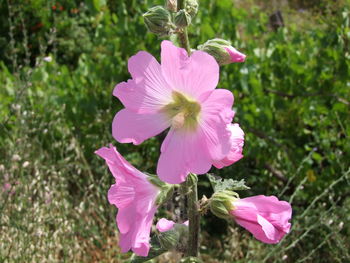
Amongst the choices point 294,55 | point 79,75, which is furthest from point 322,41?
point 79,75

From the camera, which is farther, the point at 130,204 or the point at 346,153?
the point at 346,153

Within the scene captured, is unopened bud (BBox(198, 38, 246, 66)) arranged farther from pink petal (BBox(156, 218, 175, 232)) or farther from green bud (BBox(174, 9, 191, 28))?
pink petal (BBox(156, 218, 175, 232))

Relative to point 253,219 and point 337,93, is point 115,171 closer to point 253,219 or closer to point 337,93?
point 253,219

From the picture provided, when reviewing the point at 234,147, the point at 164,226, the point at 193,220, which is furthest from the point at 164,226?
the point at 234,147

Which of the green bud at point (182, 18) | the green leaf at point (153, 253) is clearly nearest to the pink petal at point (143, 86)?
the green bud at point (182, 18)

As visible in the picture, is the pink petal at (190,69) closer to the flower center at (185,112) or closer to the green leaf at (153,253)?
the flower center at (185,112)

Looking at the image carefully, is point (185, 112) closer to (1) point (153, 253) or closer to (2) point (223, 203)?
(2) point (223, 203)
